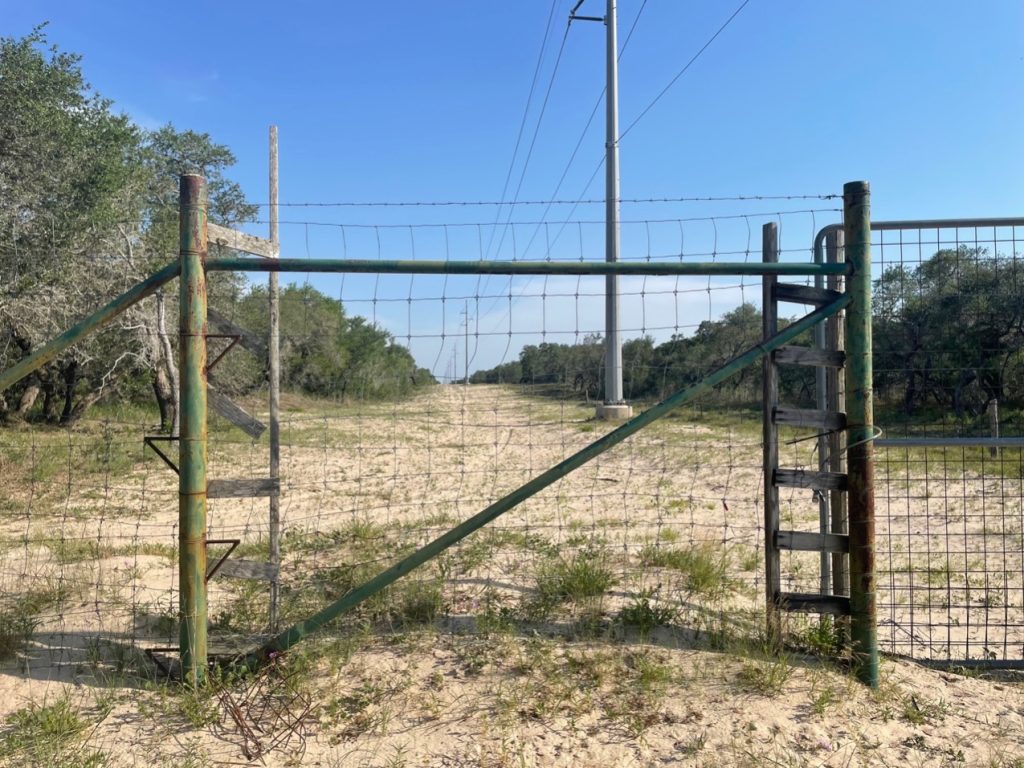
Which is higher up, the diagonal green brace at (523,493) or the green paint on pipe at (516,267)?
the green paint on pipe at (516,267)

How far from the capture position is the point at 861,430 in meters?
3.75

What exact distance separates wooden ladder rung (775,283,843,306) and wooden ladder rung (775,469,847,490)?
35.6 inches

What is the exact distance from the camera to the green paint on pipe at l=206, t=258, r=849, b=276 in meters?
3.57

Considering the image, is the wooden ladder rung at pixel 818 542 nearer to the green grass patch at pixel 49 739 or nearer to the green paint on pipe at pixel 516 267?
the green paint on pipe at pixel 516 267

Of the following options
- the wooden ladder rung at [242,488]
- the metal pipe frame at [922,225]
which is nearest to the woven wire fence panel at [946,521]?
the metal pipe frame at [922,225]

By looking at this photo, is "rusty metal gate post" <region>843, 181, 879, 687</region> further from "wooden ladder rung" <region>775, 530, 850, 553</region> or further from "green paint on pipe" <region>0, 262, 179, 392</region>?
"green paint on pipe" <region>0, 262, 179, 392</region>

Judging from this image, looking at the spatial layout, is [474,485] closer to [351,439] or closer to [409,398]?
[409,398]

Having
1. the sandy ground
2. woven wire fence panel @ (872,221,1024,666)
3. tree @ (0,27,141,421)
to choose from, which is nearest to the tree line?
tree @ (0,27,141,421)

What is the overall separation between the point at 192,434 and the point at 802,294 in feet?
10.4

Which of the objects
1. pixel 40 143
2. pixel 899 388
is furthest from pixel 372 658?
pixel 40 143

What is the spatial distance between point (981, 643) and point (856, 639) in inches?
53.3

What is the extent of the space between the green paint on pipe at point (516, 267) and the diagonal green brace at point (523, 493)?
31 centimetres

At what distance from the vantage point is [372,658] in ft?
12.6

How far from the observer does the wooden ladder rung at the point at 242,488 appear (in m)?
3.77
